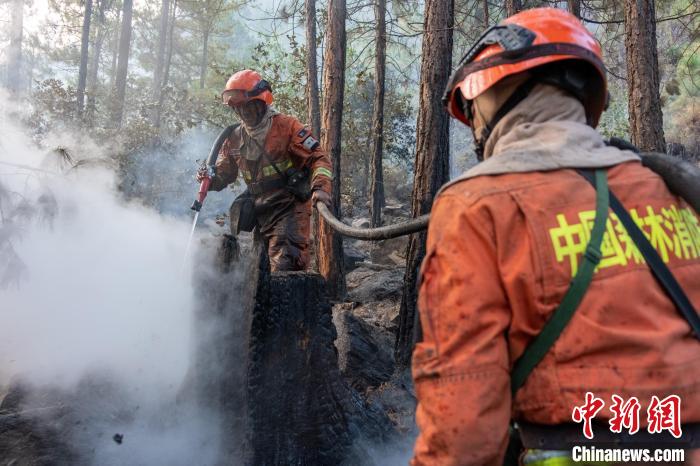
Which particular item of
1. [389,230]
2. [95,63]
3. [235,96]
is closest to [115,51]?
[95,63]

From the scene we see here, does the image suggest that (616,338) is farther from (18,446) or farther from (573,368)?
(18,446)

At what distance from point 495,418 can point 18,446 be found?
9.57ft

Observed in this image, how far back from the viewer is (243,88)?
5.16 meters

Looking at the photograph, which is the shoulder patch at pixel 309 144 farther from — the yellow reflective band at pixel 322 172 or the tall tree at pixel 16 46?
the tall tree at pixel 16 46

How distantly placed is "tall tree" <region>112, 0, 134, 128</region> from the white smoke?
14.7 m

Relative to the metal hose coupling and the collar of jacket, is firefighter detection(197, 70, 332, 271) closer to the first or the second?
the metal hose coupling

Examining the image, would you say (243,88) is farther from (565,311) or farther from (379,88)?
(379,88)

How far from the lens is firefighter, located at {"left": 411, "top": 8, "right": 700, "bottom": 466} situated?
1.19 m

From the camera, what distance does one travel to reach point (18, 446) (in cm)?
295

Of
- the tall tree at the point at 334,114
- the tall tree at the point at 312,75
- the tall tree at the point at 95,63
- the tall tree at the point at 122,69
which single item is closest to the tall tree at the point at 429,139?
the tall tree at the point at 334,114

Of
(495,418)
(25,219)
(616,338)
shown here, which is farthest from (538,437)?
(25,219)

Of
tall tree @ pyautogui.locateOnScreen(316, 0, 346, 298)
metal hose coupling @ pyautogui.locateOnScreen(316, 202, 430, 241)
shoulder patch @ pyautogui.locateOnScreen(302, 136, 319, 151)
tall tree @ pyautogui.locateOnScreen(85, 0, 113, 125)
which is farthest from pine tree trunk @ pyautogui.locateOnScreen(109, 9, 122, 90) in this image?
metal hose coupling @ pyautogui.locateOnScreen(316, 202, 430, 241)

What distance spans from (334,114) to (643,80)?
4.82 meters

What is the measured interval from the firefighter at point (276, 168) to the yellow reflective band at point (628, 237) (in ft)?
13.2
